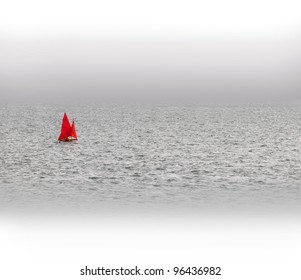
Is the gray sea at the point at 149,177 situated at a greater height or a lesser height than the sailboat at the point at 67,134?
A: lesser

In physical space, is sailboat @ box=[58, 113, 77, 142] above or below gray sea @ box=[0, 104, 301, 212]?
above

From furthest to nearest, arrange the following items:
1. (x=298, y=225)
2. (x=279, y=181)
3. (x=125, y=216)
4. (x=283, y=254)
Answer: (x=279, y=181) < (x=125, y=216) < (x=298, y=225) < (x=283, y=254)

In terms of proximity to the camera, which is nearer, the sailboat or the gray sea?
the gray sea

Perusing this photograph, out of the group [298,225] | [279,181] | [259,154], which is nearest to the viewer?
[298,225]

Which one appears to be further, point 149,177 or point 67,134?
point 67,134

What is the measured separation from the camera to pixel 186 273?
17641 mm

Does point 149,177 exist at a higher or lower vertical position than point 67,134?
lower

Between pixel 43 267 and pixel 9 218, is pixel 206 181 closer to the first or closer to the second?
pixel 9 218

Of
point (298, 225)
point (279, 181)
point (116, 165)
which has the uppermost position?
point (116, 165)

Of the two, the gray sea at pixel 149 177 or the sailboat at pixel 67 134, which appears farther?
the sailboat at pixel 67 134

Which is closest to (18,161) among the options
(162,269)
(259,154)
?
(259,154)

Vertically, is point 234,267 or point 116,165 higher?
point 116,165

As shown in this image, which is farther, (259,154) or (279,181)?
(259,154)

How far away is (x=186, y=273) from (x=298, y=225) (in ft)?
32.1
